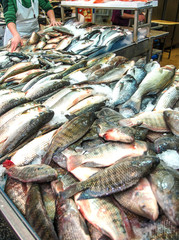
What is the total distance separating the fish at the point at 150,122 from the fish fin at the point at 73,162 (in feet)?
1.82

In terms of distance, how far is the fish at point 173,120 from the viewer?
1624 millimetres

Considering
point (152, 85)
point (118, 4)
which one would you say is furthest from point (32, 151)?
point (118, 4)

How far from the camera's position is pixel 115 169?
1.28m

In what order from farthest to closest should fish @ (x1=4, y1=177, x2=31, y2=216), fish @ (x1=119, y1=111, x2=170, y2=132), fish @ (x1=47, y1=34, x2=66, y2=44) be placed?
fish @ (x1=47, y1=34, x2=66, y2=44), fish @ (x1=119, y1=111, x2=170, y2=132), fish @ (x1=4, y1=177, x2=31, y2=216)

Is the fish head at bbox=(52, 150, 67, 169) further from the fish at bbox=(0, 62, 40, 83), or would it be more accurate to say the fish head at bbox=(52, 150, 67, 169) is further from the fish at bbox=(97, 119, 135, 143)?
the fish at bbox=(0, 62, 40, 83)

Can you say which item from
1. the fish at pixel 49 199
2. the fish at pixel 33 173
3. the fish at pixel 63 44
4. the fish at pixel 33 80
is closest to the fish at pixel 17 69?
the fish at pixel 33 80

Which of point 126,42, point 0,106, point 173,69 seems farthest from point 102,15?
point 0,106

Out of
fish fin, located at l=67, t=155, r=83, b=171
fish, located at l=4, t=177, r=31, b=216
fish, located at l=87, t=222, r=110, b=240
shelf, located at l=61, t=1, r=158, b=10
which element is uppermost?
shelf, located at l=61, t=1, r=158, b=10

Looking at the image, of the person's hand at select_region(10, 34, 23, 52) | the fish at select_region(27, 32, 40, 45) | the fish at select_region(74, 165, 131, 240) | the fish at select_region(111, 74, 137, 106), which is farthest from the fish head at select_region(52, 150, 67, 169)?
the fish at select_region(27, 32, 40, 45)

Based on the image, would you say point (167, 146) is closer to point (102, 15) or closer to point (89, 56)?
point (89, 56)

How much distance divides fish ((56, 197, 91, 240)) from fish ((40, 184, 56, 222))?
1.4 inches

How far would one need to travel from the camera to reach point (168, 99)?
2.10m

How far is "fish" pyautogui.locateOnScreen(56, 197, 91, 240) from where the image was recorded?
109 cm

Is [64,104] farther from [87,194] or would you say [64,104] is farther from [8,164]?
[87,194]
